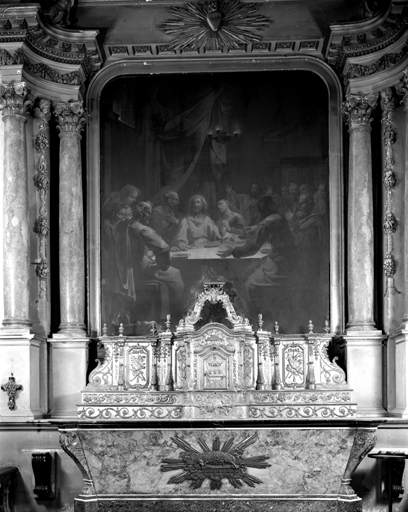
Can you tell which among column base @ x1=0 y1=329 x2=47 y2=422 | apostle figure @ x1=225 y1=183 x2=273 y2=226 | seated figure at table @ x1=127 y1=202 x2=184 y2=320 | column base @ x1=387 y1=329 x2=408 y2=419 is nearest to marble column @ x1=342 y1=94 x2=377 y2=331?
column base @ x1=387 y1=329 x2=408 y2=419

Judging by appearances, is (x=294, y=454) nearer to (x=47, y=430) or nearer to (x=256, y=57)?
(x=47, y=430)

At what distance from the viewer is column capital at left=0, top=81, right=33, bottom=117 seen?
12.7 meters

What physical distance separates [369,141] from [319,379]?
318 centimetres

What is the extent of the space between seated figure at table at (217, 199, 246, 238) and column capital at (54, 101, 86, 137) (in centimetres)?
220

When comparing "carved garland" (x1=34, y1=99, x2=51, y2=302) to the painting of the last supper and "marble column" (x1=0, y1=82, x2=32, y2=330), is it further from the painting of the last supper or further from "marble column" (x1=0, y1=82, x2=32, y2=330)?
the painting of the last supper

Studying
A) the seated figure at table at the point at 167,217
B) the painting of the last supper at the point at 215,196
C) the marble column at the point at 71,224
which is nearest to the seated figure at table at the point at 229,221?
the painting of the last supper at the point at 215,196

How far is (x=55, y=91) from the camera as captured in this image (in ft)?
44.1

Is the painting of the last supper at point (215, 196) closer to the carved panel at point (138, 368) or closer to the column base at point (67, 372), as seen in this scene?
the column base at point (67, 372)

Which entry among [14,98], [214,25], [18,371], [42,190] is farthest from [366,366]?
[14,98]

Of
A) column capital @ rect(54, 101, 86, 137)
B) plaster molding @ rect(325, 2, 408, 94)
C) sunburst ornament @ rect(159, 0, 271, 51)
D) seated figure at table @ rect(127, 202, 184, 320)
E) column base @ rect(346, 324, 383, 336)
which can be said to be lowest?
column base @ rect(346, 324, 383, 336)

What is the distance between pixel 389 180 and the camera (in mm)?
12953

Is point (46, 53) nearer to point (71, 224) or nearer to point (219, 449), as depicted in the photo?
point (71, 224)

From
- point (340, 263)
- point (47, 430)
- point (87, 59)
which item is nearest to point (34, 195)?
point (87, 59)

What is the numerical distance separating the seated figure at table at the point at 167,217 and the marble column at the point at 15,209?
1832 mm
